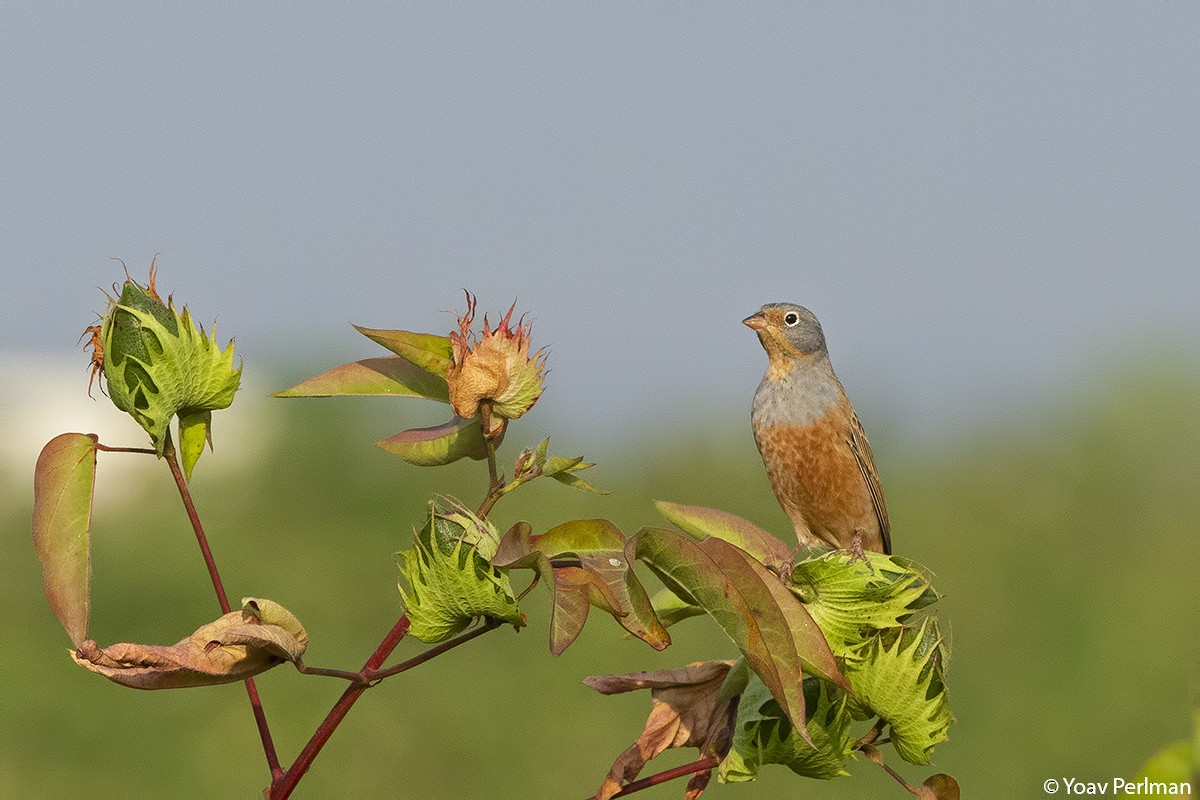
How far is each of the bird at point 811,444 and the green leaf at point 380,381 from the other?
2599mm

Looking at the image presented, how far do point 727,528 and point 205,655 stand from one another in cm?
93

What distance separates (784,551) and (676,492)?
1004 centimetres

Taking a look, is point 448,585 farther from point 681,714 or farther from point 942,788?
point 942,788

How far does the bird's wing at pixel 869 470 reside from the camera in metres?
5.10

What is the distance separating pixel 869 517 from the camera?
5.11m

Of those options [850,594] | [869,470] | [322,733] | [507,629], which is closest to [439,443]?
[322,733]

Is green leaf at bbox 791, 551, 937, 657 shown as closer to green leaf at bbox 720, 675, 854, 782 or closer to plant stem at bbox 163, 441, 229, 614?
green leaf at bbox 720, 675, 854, 782

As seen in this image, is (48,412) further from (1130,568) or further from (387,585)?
(1130,568)

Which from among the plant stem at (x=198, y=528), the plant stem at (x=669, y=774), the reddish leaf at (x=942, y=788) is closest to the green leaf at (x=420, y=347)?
the plant stem at (x=198, y=528)

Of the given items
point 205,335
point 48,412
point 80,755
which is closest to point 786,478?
point 205,335

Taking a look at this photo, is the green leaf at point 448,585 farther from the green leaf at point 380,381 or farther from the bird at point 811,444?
the bird at point 811,444

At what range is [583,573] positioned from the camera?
82.2 inches

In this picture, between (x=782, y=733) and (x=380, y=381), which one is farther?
(x=380, y=381)

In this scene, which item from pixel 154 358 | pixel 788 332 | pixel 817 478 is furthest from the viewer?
pixel 788 332
